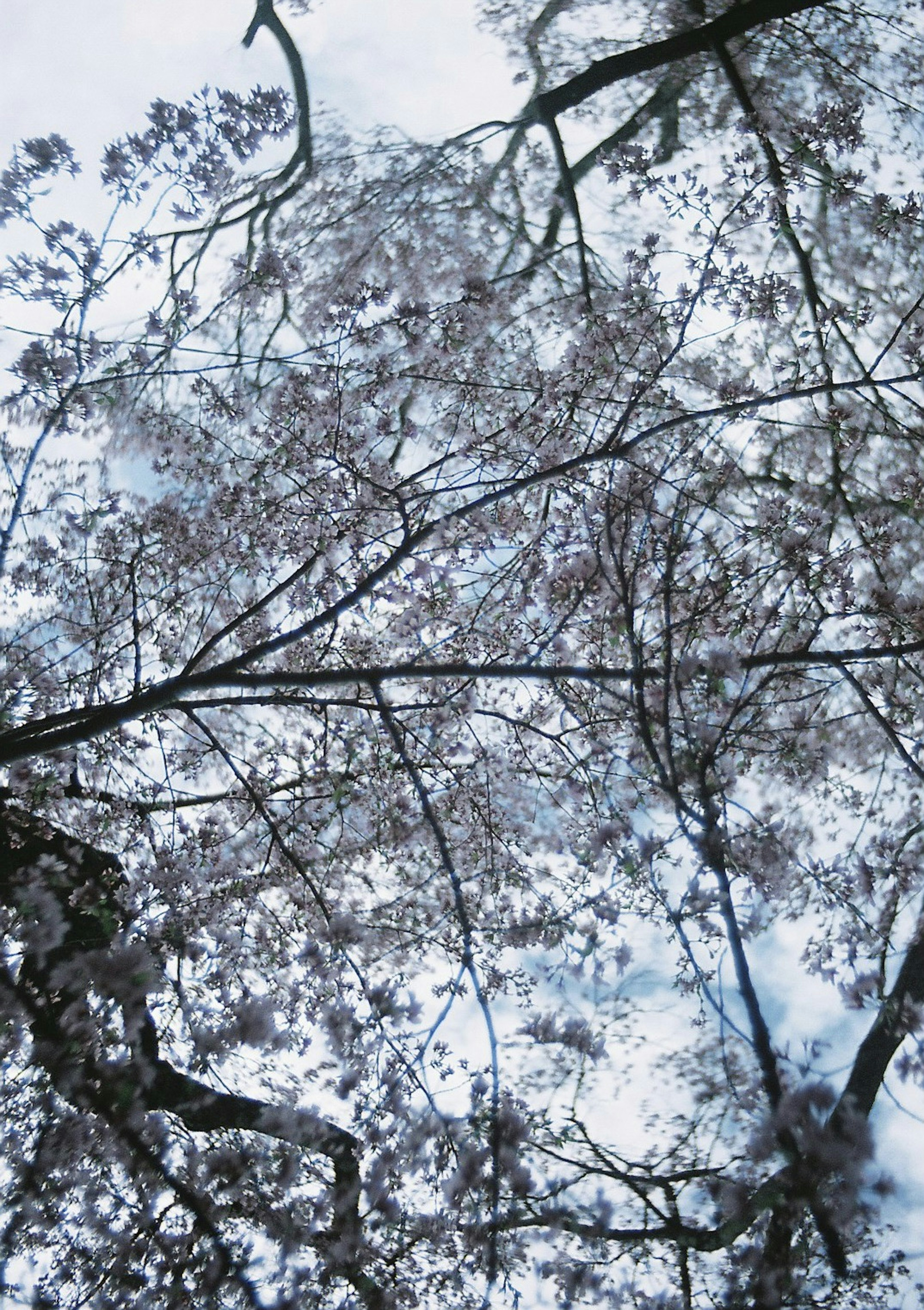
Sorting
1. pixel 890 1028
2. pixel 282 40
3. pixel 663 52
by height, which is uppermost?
pixel 663 52

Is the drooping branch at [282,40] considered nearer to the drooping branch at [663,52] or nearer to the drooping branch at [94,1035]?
the drooping branch at [663,52]

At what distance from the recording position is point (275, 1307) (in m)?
3.13

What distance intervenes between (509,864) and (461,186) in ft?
22.4

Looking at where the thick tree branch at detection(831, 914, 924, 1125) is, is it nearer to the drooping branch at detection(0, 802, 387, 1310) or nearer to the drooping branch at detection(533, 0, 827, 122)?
the drooping branch at detection(0, 802, 387, 1310)

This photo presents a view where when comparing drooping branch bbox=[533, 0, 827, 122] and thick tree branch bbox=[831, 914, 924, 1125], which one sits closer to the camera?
thick tree branch bbox=[831, 914, 924, 1125]

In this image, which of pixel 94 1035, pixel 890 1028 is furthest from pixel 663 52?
pixel 94 1035

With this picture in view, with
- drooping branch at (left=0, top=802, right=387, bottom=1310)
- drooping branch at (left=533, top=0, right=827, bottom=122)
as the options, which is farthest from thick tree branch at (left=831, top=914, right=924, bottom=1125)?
drooping branch at (left=533, top=0, right=827, bottom=122)

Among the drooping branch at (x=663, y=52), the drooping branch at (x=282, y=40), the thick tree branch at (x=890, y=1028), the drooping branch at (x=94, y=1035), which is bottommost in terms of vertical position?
the drooping branch at (x=94, y=1035)

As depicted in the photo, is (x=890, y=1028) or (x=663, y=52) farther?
(x=663, y=52)

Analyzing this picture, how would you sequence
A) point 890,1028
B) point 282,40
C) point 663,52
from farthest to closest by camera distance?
point 282,40 < point 663,52 < point 890,1028

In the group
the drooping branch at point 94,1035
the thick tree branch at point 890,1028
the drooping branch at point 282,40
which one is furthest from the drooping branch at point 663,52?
the drooping branch at point 94,1035

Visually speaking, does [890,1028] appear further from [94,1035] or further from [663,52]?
[663,52]

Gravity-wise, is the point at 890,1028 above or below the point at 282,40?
below

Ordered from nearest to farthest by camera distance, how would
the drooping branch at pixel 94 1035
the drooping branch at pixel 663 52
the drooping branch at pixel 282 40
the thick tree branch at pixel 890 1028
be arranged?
1. the drooping branch at pixel 94 1035
2. the thick tree branch at pixel 890 1028
3. the drooping branch at pixel 663 52
4. the drooping branch at pixel 282 40
